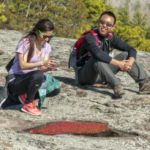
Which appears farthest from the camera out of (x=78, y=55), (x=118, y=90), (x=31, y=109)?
(x=78, y=55)

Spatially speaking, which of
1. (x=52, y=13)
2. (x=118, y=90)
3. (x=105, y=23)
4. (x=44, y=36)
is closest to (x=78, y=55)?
(x=105, y=23)

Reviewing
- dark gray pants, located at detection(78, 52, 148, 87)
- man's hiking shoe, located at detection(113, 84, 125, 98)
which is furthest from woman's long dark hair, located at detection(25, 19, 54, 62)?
man's hiking shoe, located at detection(113, 84, 125, 98)

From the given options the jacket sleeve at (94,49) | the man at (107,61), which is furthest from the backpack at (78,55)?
the jacket sleeve at (94,49)

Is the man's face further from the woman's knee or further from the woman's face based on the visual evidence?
the woman's knee

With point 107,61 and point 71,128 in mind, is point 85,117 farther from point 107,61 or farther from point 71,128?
point 107,61

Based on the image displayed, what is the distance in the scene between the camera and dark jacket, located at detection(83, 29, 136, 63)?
961cm

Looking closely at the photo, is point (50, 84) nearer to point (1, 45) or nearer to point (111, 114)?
point (111, 114)

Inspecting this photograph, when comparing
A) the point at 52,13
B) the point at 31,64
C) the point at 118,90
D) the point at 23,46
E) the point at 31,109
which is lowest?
the point at 52,13

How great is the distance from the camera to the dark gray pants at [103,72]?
9.70 metres

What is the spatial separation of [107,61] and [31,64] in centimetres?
150

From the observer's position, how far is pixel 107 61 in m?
9.63

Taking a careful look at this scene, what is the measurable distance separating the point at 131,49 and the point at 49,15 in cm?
4872

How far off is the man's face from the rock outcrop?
1305mm

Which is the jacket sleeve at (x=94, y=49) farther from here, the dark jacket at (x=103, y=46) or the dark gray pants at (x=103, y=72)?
the dark gray pants at (x=103, y=72)
